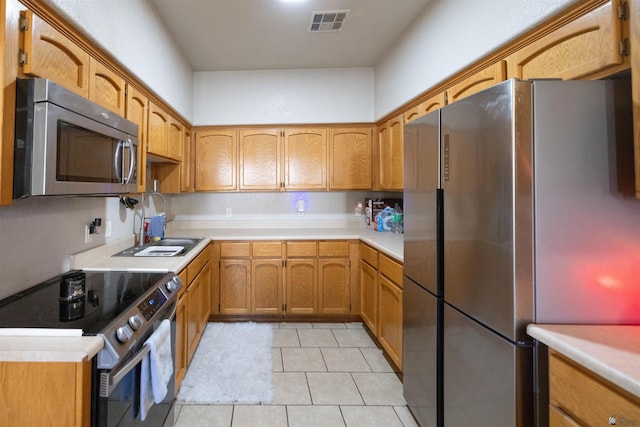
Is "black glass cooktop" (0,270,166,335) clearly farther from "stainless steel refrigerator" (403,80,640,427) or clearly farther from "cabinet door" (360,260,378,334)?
"cabinet door" (360,260,378,334)

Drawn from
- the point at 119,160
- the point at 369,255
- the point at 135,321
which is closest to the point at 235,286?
the point at 369,255

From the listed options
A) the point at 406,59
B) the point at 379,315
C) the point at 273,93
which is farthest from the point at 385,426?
the point at 273,93

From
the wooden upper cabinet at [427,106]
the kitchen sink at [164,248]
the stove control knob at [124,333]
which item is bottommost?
the stove control knob at [124,333]

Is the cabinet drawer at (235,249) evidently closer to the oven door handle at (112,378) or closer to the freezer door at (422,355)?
the freezer door at (422,355)

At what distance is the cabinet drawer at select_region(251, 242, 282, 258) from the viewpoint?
317 cm

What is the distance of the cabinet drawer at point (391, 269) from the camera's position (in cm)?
218

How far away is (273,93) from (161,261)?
91.6 inches

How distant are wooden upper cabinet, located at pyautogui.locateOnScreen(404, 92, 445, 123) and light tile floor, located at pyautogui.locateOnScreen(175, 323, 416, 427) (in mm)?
1964

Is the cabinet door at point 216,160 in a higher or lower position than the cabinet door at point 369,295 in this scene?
higher

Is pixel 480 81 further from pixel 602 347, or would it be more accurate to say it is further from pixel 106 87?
pixel 106 87

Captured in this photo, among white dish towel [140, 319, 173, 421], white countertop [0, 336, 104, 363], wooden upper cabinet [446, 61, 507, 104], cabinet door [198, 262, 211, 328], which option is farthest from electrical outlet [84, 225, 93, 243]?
wooden upper cabinet [446, 61, 507, 104]

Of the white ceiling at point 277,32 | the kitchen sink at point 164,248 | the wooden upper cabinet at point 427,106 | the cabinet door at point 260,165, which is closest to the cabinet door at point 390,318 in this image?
the wooden upper cabinet at point 427,106

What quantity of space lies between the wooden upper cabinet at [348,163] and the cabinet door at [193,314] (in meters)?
1.75

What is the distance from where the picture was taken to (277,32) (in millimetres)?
2754
